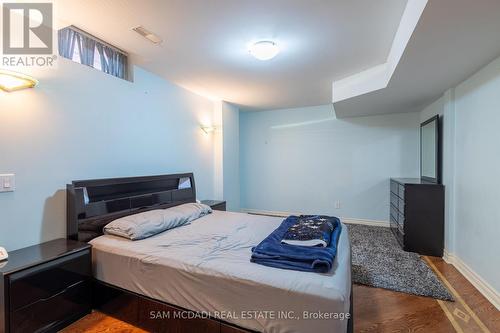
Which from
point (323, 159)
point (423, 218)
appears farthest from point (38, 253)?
point (323, 159)

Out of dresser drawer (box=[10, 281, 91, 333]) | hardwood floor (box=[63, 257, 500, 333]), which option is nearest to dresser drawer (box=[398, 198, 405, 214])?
hardwood floor (box=[63, 257, 500, 333])

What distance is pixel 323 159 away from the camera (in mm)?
4906

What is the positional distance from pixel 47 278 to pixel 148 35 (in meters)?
2.14

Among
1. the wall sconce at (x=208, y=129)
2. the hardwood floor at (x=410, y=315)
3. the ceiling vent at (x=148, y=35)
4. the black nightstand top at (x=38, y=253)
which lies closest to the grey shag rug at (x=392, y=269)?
the hardwood floor at (x=410, y=315)

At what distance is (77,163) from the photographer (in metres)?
2.27

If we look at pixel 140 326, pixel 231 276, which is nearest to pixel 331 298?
pixel 231 276

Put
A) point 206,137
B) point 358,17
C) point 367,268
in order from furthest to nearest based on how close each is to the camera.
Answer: point 206,137 < point 367,268 < point 358,17

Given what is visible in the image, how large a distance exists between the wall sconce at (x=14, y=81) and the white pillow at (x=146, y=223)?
1.27m

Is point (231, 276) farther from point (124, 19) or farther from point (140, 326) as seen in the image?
point (124, 19)

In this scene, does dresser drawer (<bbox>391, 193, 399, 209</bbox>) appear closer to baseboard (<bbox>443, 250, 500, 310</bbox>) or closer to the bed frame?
baseboard (<bbox>443, 250, 500, 310</bbox>)

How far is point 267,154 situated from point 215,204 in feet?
6.89

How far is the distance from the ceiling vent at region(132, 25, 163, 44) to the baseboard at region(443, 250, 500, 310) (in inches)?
150

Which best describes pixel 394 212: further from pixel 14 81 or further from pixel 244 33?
pixel 14 81

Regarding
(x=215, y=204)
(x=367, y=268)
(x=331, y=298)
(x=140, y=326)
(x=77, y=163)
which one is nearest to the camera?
(x=331, y=298)
